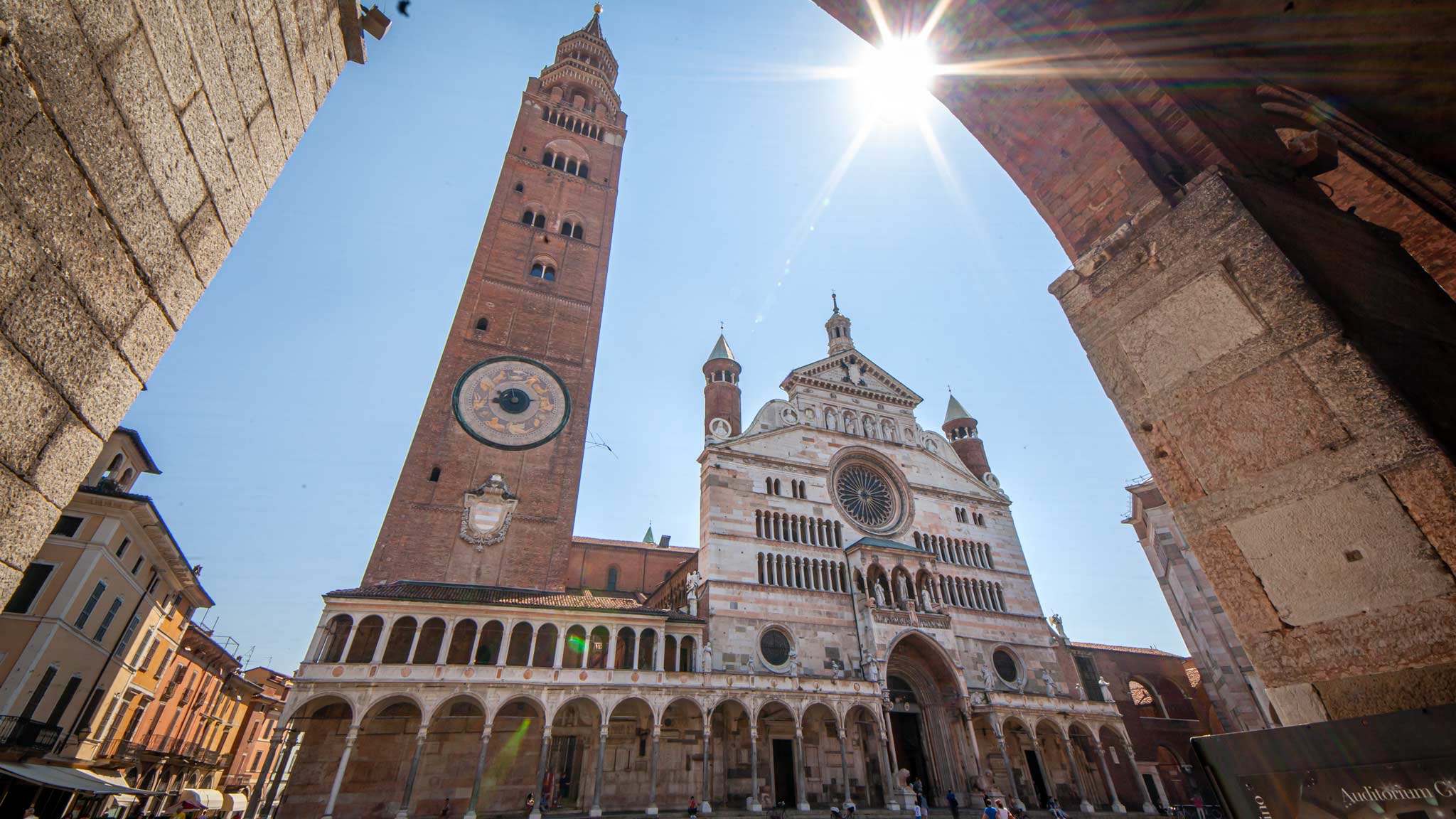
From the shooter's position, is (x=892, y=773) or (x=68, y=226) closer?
(x=68, y=226)

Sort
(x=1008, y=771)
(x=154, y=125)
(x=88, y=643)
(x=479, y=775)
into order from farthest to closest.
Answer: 1. (x=1008, y=771)
2. (x=88, y=643)
3. (x=479, y=775)
4. (x=154, y=125)

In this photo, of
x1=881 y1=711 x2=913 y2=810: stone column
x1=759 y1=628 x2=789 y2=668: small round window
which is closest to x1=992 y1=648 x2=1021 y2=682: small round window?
x1=881 y1=711 x2=913 y2=810: stone column

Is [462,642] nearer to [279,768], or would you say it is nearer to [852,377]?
[279,768]

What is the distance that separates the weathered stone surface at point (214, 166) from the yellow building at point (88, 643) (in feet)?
64.4

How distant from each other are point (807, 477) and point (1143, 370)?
76.7 feet

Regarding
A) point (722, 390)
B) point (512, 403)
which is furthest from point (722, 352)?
point (512, 403)

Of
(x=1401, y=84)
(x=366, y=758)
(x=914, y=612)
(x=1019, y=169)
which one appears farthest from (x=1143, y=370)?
(x=914, y=612)

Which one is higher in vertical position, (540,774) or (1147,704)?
(1147,704)

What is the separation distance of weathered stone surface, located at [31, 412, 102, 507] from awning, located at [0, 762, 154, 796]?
63.6 feet

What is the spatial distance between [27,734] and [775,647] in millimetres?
21108

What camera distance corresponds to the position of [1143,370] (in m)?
3.51

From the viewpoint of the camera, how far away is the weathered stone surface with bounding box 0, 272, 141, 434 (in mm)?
1555

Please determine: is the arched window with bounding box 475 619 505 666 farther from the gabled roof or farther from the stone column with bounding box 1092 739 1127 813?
the stone column with bounding box 1092 739 1127 813

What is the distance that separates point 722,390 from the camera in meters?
30.8
